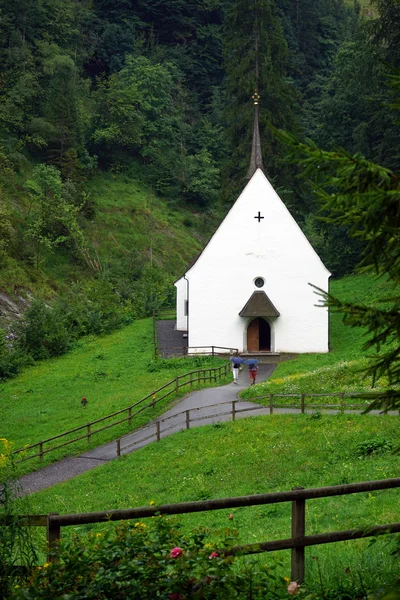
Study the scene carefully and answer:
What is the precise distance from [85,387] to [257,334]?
9.67m

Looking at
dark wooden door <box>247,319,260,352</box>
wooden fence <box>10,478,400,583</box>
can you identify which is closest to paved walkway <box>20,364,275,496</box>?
dark wooden door <box>247,319,260,352</box>

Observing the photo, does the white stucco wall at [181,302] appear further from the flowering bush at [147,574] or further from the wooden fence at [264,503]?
the flowering bush at [147,574]

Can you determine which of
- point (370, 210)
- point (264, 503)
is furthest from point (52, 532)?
point (370, 210)

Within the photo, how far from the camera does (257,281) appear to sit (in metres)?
38.7

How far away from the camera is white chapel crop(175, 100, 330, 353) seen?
38.3 m

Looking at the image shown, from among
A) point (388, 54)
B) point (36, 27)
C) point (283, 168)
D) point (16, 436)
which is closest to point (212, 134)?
point (36, 27)

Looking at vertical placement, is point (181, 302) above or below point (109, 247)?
below

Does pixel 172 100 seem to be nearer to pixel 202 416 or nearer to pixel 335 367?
pixel 335 367

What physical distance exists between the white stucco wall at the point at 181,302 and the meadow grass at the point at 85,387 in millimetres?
1829

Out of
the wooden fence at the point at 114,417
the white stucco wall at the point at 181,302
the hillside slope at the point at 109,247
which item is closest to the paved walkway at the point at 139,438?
the wooden fence at the point at 114,417

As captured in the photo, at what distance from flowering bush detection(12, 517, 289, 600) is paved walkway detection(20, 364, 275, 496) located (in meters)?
14.2

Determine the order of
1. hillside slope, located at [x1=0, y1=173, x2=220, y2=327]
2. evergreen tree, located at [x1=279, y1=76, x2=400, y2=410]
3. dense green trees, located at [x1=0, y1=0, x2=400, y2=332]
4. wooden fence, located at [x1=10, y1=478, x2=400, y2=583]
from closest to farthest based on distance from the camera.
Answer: evergreen tree, located at [x1=279, y1=76, x2=400, y2=410] < wooden fence, located at [x1=10, y1=478, x2=400, y2=583] < hillside slope, located at [x1=0, y1=173, x2=220, y2=327] < dense green trees, located at [x1=0, y1=0, x2=400, y2=332]

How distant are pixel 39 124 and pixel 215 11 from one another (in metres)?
33.8

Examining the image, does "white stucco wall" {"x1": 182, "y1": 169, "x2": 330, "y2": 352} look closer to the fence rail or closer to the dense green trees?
the dense green trees
